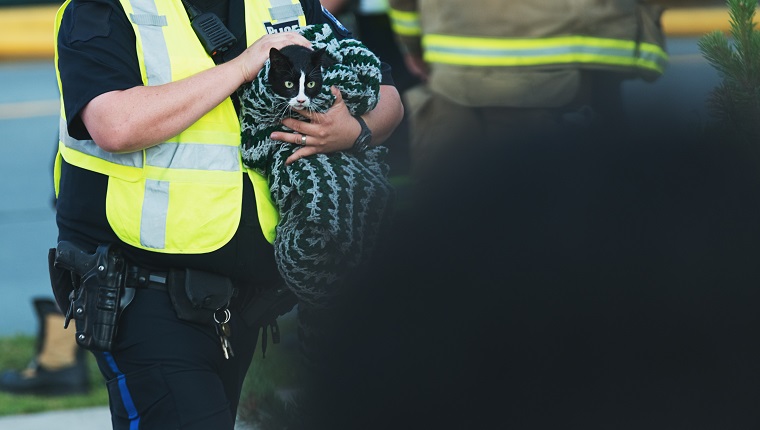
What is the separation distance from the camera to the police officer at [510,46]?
368 cm

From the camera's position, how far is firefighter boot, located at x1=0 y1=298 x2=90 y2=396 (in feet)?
14.4

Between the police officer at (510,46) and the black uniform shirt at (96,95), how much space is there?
136 centimetres

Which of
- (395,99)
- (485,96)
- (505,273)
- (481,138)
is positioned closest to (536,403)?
(505,273)

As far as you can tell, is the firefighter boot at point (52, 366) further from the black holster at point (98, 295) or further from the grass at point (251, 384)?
the black holster at point (98, 295)

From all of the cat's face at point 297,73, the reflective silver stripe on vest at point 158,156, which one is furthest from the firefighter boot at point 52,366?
the cat's face at point 297,73

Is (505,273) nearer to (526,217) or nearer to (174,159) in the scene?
(526,217)

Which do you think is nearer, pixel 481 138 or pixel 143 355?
pixel 481 138

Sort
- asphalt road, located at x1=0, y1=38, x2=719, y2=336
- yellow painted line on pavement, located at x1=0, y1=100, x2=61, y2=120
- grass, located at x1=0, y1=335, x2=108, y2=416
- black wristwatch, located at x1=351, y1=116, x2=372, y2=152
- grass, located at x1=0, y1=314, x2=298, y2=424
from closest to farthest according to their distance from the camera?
asphalt road, located at x1=0, y1=38, x2=719, y2=336
black wristwatch, located at x1=351, y1=116, x2=372, y2=152
grass, located at x1=0, y1=314, x2=298, y2=424
grass, located at x1=0, y1=335, x2=108, y2=416
yellow painted line on pavement, located at x1=0, y1=100, x2=61, y2=120

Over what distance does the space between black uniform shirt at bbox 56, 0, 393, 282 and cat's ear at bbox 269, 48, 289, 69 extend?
0.23 meters

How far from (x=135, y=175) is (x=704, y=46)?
3.69 ft

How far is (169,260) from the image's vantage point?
7.22ft

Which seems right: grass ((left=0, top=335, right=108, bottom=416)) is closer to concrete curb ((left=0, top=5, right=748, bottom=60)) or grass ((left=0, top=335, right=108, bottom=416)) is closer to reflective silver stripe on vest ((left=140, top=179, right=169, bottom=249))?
reflective silver stripe on vest ((left=140, top=179, right=169, bottom=249))

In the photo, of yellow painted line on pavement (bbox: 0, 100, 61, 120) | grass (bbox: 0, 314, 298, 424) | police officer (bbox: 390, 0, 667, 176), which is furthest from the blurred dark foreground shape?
yellow painted line on pavement (bbox: 0, 100, 61, 120)

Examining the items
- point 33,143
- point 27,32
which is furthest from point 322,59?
point 27,32
